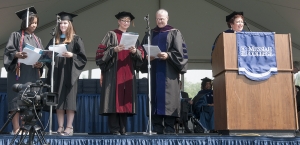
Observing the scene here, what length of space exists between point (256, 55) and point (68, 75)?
7.43 feet

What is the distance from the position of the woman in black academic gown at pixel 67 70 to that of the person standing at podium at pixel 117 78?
29 centimetres

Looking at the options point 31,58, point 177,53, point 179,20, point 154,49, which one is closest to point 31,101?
point 31,58

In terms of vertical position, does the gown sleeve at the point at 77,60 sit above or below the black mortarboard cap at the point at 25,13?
below

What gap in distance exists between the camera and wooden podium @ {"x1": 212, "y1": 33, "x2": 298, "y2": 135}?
3.87m

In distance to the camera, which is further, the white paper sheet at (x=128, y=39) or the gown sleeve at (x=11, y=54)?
the gown sleeve at (x=11, y=54)

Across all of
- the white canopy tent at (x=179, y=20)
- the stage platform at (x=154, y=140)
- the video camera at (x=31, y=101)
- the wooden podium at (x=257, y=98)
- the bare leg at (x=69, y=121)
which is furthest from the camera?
the white canopy tent at (x=179, y=20)

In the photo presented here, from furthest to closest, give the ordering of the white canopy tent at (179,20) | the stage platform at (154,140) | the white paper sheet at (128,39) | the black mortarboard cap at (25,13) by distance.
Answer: the white canopy tent at (179,20), the black mortarboard cap at (25,13), the white paper sheet at (128,39), the stage platform at (154,140)

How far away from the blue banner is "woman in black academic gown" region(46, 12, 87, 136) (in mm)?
1966

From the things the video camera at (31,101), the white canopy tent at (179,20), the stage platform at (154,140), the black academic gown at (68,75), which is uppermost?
the white canopy tent at (179,20)

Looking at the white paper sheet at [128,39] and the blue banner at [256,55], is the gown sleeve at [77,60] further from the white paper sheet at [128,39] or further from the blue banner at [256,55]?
the blue banner at [256,55]

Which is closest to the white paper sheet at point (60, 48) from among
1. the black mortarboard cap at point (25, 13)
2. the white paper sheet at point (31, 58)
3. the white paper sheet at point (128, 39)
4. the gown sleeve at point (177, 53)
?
the white paper sheet at point (31, 58)

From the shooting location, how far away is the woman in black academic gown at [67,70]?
4523mm

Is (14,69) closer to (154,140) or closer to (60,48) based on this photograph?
(60,48)

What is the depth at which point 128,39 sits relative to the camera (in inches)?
167
